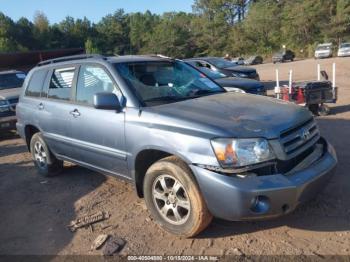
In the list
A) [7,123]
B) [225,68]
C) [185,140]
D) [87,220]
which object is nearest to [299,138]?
[185,140]

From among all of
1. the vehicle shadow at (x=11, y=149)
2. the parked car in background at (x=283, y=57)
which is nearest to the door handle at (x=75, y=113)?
the vehicle shadow at (x=11, y=149)

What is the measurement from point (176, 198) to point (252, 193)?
2.76ft

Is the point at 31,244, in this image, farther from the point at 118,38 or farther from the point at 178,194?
the point at 118,38

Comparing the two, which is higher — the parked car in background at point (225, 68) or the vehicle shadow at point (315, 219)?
the parked car in background at point (225, 68)

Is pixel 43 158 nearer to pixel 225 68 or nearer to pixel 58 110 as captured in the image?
pixel 58 110

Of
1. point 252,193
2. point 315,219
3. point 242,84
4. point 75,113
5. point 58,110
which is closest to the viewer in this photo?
point 252,193

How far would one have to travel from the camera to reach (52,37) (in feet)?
299

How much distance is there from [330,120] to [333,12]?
59143mm

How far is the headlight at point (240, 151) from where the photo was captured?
3396 millimetres

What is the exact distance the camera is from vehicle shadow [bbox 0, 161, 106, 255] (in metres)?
4.14

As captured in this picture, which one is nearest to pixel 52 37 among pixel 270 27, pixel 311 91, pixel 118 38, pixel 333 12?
pixel 118 38

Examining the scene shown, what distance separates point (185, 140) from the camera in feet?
11.9

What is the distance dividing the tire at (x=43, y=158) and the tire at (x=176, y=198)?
8.15 ft

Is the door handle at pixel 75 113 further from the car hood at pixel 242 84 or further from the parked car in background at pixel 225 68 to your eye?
the parked car in background at pixel 225 68
